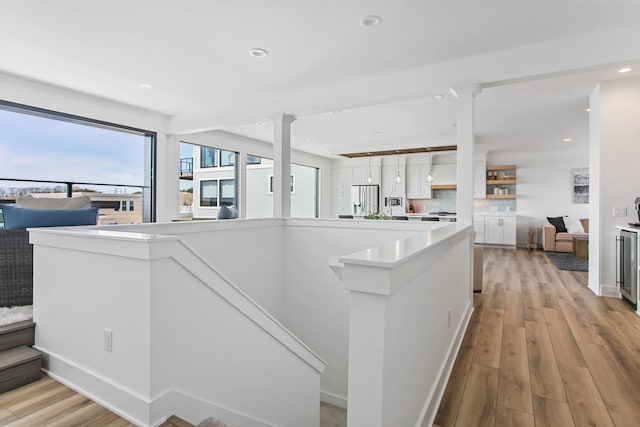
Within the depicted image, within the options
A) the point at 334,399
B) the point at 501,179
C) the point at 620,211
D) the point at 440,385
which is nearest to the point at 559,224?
the point at 501,179

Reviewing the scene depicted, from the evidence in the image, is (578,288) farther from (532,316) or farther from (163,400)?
(163,400)

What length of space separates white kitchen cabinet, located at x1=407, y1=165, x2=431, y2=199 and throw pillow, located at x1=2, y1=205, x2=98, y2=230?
26.2 ft

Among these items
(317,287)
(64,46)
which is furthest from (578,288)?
(64,46)

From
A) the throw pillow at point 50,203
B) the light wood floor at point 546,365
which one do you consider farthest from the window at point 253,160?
the light wood floor at point 546,365

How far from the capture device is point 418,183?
9.36 meters

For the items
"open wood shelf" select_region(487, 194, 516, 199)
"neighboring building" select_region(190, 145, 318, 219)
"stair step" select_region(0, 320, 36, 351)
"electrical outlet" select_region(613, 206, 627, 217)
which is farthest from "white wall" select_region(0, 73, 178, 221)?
"open wood shelf" select_region(487, 194, 516, 199)

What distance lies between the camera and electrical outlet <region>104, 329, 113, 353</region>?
5.47 ft

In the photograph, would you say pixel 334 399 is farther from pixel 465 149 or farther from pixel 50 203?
pixel 50 203

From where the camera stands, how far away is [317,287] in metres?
4.02

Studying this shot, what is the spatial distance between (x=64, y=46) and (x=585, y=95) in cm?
617

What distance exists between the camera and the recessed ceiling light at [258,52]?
3.38 meters

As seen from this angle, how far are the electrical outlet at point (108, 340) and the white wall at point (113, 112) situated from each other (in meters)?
4.03

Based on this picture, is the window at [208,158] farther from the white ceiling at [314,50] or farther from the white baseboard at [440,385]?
the white baseboard at [440,385]

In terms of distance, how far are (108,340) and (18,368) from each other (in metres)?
0.66
